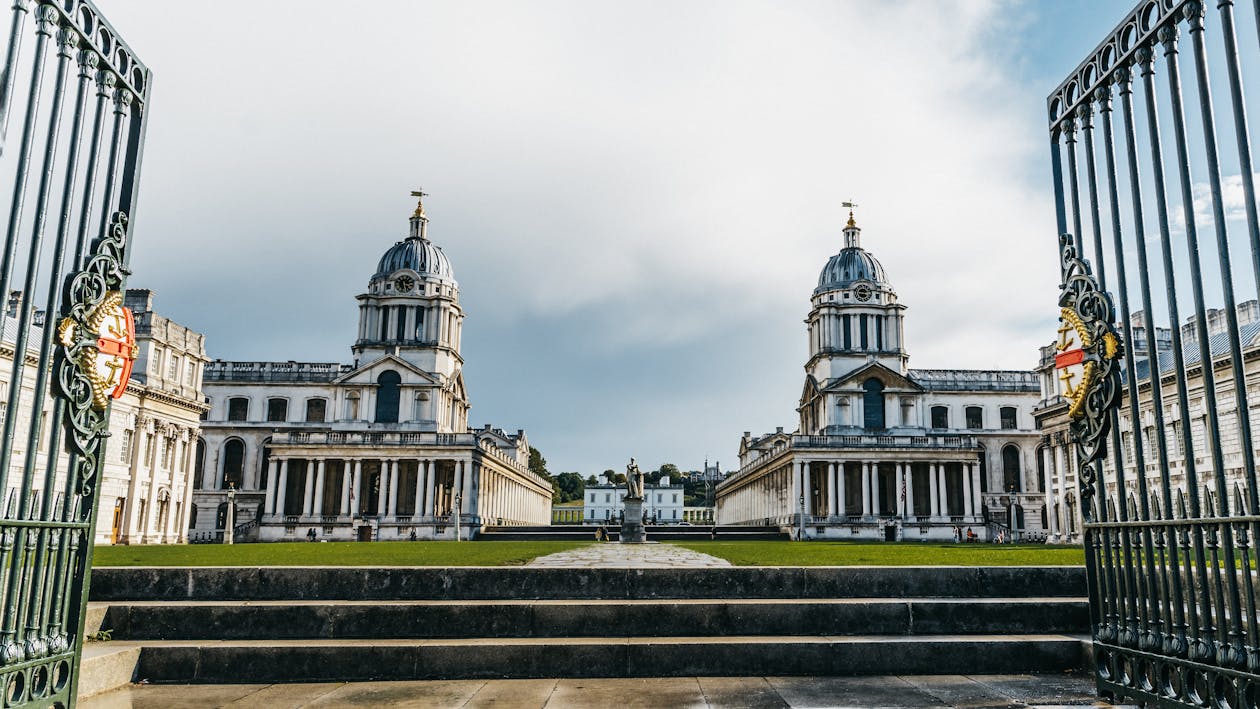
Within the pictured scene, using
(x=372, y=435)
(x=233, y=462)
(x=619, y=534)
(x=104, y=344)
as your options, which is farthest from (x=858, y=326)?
(x=104, y=344)

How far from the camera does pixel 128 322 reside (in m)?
7.11

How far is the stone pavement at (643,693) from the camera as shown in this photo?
7508mm

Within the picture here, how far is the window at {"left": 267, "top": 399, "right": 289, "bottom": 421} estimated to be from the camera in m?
76.1

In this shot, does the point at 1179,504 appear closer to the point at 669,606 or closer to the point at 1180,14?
the point at 1180,14

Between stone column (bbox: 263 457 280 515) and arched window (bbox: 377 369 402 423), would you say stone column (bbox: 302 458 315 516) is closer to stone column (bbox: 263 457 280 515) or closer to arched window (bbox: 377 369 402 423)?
stone column (bbox: 263 457 280 515)

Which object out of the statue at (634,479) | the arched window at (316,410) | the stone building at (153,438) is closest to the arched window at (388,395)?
the arched window at (316,410)

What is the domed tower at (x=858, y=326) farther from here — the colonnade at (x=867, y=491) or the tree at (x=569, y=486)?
the tree at (x=569, y=486)

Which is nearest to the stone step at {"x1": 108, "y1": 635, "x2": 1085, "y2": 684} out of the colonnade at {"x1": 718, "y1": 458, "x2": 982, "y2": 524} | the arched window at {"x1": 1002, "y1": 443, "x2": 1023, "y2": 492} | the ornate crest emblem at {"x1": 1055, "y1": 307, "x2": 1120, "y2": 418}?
the ornate crest emblem at {"x1": 1055, "y1": 307, "x2": 1120, "y2": 418}

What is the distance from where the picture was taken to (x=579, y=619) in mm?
9805

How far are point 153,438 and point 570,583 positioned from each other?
49.5 m

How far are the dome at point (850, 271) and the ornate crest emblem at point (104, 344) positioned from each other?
7159 cm

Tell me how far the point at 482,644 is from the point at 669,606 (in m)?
2.12

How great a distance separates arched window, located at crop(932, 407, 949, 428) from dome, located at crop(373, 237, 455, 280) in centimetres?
4552

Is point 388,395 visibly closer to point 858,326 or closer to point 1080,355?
point 858,326
